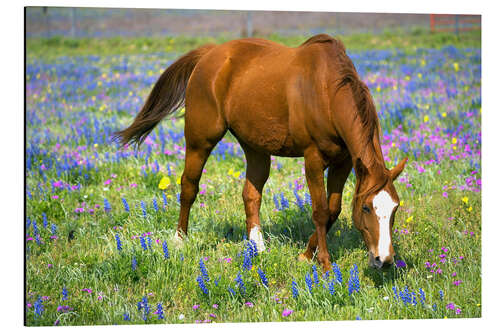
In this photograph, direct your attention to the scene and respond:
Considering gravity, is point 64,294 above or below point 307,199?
below

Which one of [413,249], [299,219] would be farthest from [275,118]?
[413,249]

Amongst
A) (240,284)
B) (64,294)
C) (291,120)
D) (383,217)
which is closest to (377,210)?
(383,217)

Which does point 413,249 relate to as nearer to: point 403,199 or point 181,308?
point 403,199

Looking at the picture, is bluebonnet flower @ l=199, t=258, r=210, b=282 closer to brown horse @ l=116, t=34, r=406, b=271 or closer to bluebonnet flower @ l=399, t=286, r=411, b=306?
brown horse @ l=116, t=34, r=406, b=271

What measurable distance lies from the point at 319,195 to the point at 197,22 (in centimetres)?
363

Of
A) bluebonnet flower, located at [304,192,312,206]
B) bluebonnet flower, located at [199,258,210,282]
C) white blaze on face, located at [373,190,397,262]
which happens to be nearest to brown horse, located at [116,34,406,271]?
white blaze on face, located at [373,190,397,262]

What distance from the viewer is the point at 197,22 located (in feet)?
23.7

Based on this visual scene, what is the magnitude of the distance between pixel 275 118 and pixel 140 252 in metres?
1.48

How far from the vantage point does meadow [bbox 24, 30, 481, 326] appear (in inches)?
167

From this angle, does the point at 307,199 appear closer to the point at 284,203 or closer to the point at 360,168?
the point at 284,203

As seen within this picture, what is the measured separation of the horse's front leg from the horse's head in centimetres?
43

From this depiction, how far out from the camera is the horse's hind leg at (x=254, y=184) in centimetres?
522

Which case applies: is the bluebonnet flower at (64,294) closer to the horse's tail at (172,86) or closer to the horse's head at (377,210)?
the horse's tail at (172,86)

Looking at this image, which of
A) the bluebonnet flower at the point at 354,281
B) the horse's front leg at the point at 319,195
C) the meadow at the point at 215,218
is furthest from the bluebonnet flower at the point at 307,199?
the bluebonnet flower at the point at 354,281
